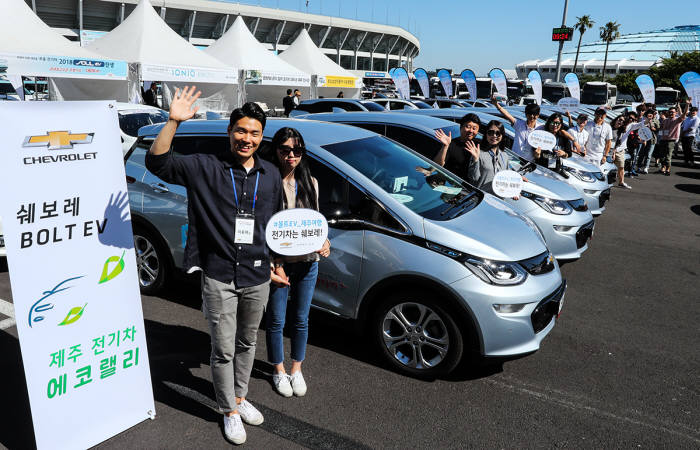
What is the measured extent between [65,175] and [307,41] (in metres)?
23.3

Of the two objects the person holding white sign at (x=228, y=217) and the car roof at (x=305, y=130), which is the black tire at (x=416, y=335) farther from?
the car roof at (x=305, y=130)

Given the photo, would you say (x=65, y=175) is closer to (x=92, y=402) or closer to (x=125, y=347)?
(x=125, y=347)

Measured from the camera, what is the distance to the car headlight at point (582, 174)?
780cm

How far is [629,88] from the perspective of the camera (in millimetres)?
49000

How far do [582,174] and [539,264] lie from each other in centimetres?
497

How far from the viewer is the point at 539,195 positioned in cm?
584

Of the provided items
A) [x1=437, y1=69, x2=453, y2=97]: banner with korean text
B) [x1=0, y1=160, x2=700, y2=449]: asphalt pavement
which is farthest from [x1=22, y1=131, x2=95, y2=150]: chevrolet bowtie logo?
[x1=437, y1=69, x2=453, y2=97]: banner with korean text

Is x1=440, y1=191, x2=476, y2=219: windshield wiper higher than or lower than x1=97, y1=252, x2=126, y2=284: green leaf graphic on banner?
higher

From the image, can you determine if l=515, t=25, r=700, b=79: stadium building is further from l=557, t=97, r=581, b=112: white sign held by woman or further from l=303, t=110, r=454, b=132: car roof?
l=303, t=110, r=454, b=132: car roof

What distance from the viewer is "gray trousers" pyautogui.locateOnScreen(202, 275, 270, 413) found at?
8.64 ft

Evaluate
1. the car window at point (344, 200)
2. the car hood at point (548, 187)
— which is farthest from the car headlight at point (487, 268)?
the car hood at point (548, 187)

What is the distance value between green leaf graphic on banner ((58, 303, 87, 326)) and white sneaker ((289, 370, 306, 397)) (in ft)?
4.62

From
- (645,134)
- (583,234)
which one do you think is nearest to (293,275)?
(583,234)

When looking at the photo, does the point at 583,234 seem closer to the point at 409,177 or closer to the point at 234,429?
the point at 409,177
